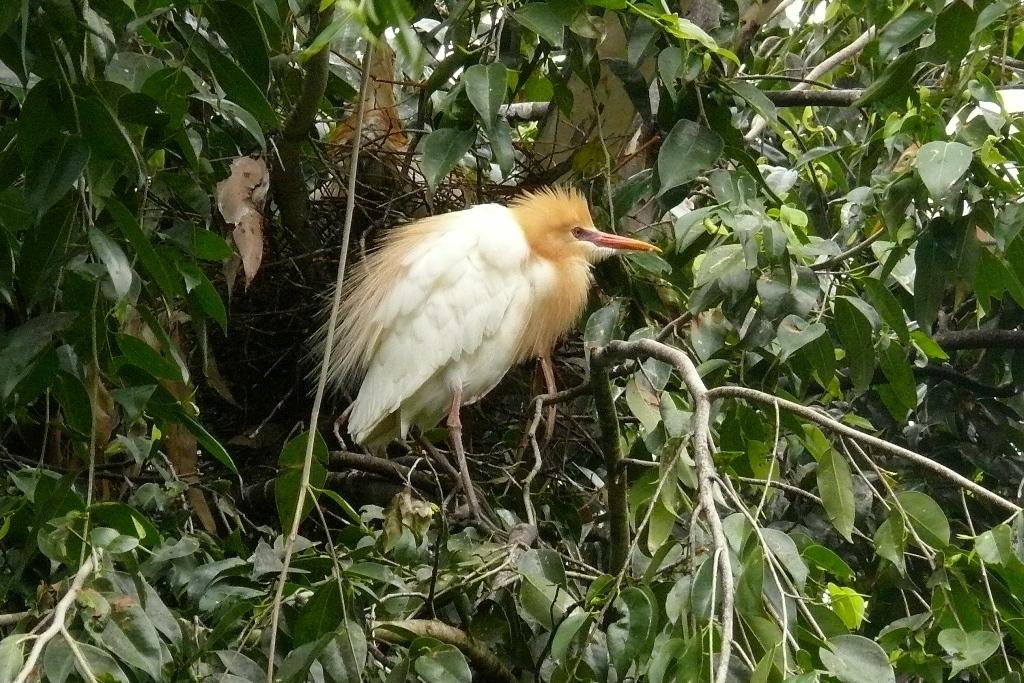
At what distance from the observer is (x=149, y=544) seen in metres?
1.16

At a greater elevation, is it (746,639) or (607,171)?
(746,639)

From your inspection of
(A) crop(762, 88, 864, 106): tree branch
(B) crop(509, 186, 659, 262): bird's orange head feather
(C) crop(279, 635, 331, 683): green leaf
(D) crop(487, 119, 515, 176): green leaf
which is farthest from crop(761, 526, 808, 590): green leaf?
(B) crop(509, 186, 659, 262): bird's orange head feather

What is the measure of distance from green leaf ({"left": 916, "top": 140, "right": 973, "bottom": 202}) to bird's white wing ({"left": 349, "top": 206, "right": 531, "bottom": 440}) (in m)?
1.04

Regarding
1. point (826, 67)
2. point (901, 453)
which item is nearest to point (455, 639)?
point (901, 453)

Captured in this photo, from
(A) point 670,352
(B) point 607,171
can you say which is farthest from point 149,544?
(B) point 607,171

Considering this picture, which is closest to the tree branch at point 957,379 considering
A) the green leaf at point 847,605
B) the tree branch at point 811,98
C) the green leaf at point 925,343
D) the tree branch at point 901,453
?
the green leaf at point 925,343

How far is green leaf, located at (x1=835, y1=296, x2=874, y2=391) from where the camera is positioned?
1395mm

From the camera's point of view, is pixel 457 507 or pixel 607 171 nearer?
pixel 607 171

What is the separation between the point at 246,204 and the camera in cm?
172

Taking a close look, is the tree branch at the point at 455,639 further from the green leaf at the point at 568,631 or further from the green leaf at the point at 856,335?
the green leaf at the point at 856,335

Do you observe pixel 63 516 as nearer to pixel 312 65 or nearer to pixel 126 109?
pixel 126 109

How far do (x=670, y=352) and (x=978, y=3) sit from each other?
0.51 meters

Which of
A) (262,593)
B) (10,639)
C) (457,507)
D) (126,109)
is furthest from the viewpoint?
(457,507)

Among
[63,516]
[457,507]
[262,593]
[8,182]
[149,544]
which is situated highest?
[8,182]
